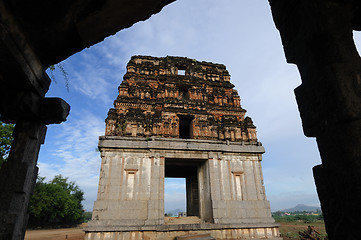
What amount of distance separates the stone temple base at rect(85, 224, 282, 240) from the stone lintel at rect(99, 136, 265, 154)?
166 inches

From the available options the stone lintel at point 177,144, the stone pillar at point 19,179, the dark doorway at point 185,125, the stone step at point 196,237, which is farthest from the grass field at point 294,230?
the stone pillar at point 19,179

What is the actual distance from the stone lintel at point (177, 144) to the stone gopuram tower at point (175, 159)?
55 millimetres

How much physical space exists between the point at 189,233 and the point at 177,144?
4803 mm

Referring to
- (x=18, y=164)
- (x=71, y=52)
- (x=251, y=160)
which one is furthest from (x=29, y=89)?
(x=251, y=160)

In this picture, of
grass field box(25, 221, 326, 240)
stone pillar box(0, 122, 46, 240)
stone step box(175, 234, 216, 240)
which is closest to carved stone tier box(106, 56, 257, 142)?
stone step box(175, 234, 216, 240)

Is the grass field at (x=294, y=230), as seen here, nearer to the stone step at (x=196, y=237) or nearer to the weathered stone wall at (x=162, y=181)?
the weathered stone wall at (x=162, y=181)

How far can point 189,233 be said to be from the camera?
33.5ft

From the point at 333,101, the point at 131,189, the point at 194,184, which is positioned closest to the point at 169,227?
the point at 131,189

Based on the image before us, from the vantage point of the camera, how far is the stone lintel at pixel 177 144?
11.3m

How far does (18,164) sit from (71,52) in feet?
6.80

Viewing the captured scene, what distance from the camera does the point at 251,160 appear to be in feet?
41.9

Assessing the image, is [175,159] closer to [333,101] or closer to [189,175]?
[189,175]

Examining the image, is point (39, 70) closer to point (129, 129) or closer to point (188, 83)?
point (129, 129)

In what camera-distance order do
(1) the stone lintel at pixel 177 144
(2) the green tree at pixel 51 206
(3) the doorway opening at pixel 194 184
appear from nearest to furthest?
(1) the stone lintel at pixel 177 144
(3) the doorway opening at pixel 194 184
(2) the green tree at pixel 51 206
